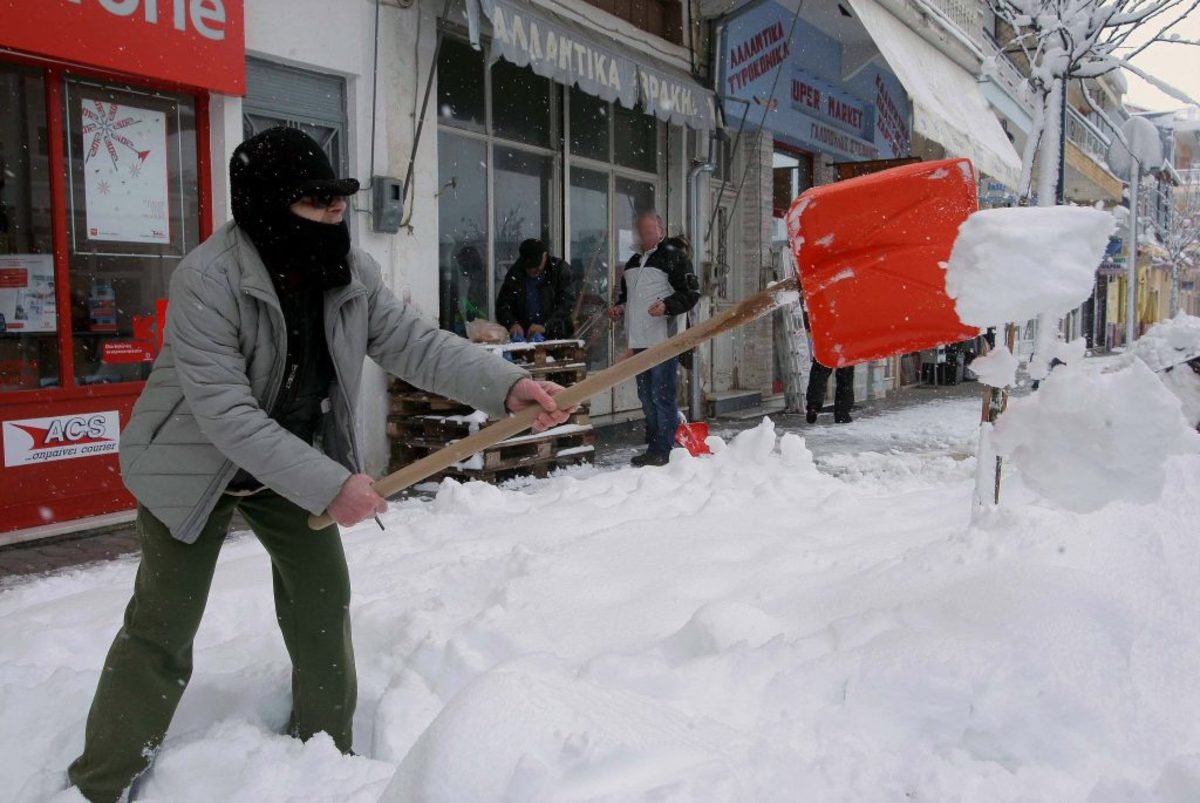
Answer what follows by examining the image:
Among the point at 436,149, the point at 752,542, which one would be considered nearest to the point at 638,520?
the point at 752,542

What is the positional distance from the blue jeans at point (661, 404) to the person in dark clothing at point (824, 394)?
310 cm

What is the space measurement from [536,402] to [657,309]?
17.3 feet

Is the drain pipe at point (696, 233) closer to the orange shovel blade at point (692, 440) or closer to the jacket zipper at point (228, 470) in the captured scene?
the orange shovel blade at point (692, 440)

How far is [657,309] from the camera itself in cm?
802

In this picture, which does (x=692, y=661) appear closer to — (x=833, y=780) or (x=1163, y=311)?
(x=833, y=780)

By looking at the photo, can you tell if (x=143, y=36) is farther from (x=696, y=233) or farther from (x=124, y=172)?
(x=696, y=233)

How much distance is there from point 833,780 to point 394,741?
1.41 metres

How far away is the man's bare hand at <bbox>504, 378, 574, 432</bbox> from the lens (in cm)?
281

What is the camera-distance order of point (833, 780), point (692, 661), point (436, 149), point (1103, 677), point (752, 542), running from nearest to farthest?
point (833, 780), point (1103, 677), point (692, 661), point (752, 542), point (436, 149)

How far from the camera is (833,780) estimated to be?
6.40ft

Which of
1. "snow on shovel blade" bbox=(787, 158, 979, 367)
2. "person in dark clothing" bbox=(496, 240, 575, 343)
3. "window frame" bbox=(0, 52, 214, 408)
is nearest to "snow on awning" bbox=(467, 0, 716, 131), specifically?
"person in dark clothing" bbox=(496, 240, 575, 343)

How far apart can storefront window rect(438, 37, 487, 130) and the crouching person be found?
592cm

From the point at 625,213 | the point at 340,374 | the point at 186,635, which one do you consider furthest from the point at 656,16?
the point at 186,635

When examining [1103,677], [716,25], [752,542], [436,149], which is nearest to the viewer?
[1103,677]
